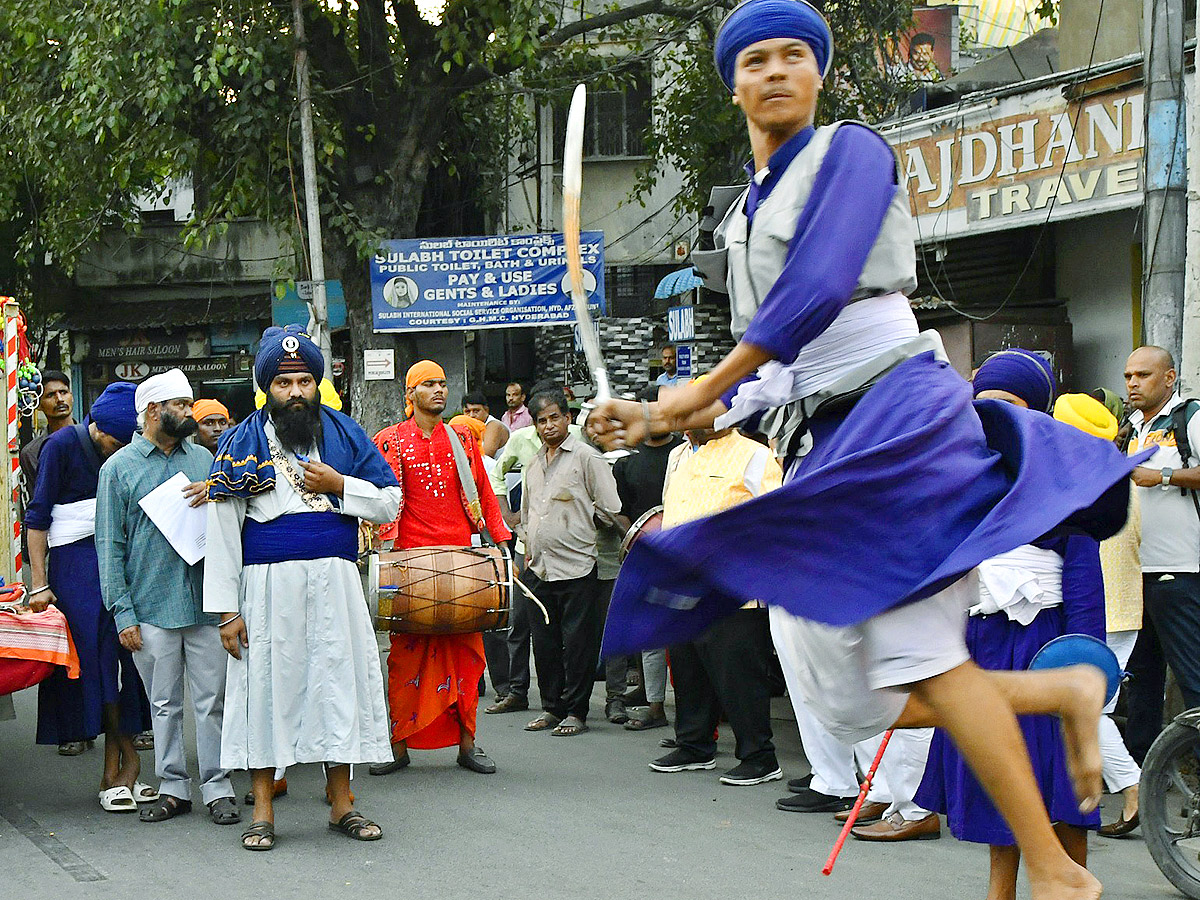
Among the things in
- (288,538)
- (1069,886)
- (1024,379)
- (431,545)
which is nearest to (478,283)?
(431,545)

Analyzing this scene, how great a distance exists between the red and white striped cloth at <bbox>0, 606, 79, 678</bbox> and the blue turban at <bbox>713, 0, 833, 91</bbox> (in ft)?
15.5

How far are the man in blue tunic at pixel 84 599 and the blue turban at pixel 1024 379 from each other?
4264 mm

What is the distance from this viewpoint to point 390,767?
318 inches

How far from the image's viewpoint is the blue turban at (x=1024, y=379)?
506 centimetres

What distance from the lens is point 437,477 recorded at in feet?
26.9

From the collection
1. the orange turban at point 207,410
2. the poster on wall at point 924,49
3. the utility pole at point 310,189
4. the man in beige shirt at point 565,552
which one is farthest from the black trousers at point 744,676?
the poster on wall at point 924,49

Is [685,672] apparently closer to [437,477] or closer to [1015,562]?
[437,477]

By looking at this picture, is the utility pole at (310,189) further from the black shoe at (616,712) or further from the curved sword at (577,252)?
the curved sword at (577,252)

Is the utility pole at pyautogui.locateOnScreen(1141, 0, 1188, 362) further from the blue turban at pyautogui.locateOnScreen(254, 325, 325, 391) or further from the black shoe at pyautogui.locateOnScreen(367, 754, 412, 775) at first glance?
the black shoe at pyautogui.locateOnScreen(367, 754, 412, 775)

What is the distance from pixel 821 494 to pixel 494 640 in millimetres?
7855

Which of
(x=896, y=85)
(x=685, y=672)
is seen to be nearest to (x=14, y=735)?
(x=685, y=672)

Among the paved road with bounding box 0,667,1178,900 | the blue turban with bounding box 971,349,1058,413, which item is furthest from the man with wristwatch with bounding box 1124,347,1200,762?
the blue turban with bounding box 971,349,1058,413

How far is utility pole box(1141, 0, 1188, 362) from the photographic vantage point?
27.5 feet

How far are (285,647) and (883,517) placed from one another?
393cm
